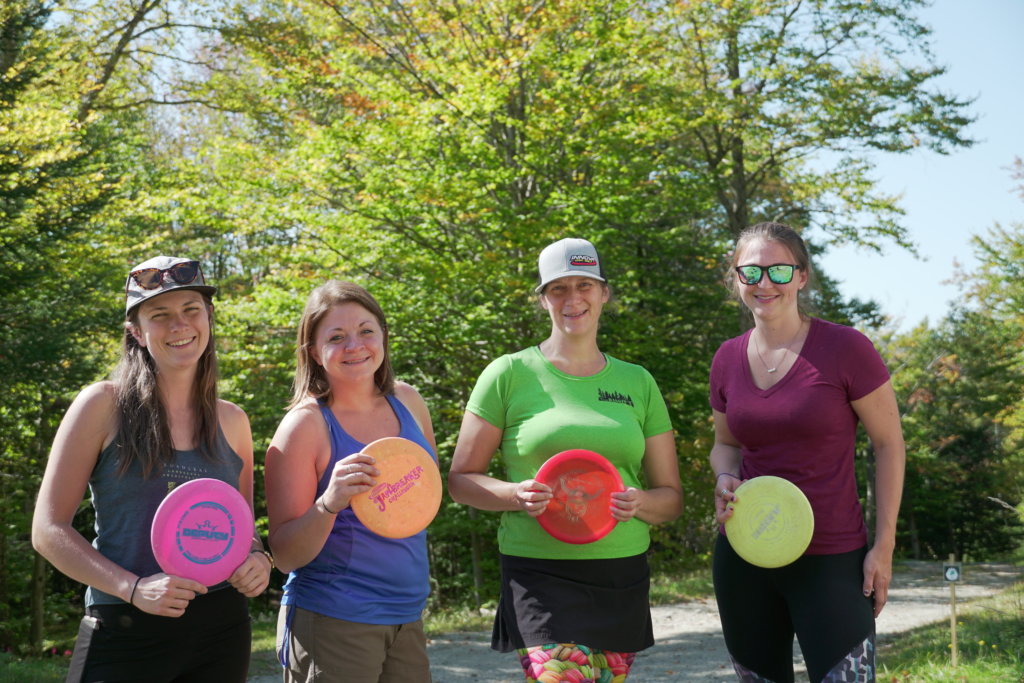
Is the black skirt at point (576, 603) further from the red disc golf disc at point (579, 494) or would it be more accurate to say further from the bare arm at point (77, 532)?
the bare arm at point (77, 532)

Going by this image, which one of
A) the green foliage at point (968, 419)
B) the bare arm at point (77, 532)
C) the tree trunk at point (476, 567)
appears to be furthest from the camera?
the green foliage at point (968, 419)

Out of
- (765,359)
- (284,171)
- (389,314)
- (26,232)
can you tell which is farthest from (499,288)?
(765,359)

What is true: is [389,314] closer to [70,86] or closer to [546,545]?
[70,86]

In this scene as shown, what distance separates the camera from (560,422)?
296 centimetres

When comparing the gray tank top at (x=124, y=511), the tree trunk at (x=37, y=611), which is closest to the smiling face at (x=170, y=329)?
the gray tank top at (x=124, y=511)

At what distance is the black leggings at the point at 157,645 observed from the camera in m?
2.43

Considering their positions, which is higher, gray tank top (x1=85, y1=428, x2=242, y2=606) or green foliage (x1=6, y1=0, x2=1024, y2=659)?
green foliage (x1=6, y1=0, x2=1024, y2=659)

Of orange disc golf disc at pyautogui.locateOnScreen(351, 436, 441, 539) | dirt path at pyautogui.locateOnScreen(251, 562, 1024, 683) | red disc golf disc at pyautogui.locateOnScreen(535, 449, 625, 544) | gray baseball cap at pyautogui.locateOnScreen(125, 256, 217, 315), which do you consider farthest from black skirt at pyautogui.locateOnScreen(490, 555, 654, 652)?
dirt path at pyautogui.locateOnScreen(251, 562, 1024, 683)

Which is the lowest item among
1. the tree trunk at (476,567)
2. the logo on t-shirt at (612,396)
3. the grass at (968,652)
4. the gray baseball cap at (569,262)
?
the tree trunk at (476,567)

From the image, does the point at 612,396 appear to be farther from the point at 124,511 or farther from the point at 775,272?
the point at 124,511

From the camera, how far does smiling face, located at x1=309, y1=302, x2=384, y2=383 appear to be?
2.78m

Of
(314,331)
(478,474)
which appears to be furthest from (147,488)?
(478,474)

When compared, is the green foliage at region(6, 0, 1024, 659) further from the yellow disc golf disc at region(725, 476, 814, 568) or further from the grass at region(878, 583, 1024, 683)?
the yellow disc golf disc at region(725, 476, 814, 568)

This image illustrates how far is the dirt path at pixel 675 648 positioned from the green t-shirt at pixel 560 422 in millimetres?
→ 5937
